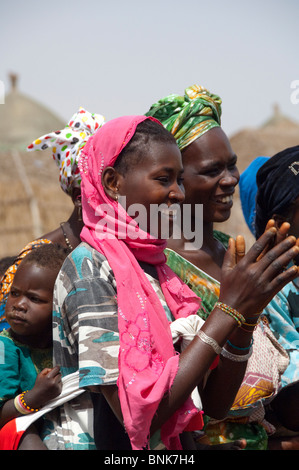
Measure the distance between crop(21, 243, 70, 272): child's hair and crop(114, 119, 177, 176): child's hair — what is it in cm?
67

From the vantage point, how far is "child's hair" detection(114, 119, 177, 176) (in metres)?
2.43

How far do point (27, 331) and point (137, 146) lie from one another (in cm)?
98

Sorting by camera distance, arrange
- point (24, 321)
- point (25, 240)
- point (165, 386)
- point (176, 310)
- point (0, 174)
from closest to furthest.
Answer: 1. point (165, 386)
2. point (176, 310)
3. point (24, 321)
4. point (25, 240)
5. point (0, 174)

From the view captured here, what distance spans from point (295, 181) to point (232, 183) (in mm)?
390

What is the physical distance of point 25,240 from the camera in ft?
43.7

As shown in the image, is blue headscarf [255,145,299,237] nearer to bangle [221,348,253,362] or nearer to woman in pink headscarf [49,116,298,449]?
woman in pink headscarf [49,116,298,449]

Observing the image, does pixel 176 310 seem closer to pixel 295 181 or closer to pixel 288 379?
pixel 288 379

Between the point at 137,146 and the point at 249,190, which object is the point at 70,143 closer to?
the point at 249,190

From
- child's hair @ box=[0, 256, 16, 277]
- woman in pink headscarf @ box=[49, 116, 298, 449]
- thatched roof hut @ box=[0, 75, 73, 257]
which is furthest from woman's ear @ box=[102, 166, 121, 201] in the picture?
thatched roof hut @ box=[0, 75, 73, 257]

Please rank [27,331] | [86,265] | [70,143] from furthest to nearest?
[70,143] → [27,331] → [86,265]

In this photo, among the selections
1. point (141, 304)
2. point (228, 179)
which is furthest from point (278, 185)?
point (141, 304)

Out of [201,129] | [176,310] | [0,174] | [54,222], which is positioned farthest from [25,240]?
[176,310]

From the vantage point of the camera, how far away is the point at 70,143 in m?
4.16
